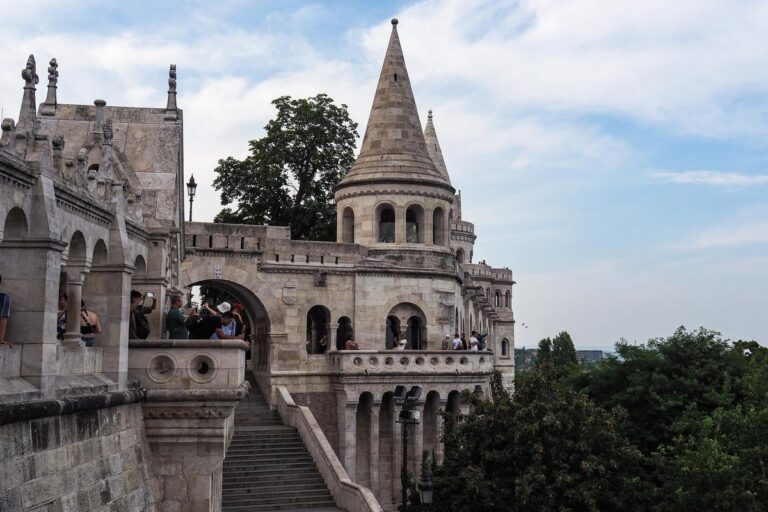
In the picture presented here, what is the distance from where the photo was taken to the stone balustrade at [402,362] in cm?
2844

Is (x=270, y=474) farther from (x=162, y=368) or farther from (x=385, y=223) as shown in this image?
(x=385, y=223)

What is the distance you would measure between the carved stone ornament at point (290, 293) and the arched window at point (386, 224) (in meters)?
3.89

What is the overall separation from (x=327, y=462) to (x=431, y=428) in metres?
8.75

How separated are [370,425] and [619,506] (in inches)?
348

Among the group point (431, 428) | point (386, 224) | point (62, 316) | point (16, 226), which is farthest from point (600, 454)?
point (16, 226)

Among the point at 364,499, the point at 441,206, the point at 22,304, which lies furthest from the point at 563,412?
the point at 22,304

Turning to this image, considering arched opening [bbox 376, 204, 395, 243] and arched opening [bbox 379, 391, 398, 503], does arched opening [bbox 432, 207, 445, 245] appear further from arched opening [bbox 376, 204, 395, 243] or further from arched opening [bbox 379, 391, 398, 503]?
arched opening [bbox 379, 391, 398, 503]

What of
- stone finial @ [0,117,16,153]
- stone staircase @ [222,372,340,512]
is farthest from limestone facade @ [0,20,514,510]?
stone staircase @ [222,372,340,512]

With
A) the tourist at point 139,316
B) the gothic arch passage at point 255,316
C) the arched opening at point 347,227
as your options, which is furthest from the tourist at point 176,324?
the arched opening at point 347,227

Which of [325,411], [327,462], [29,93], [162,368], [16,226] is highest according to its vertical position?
[29,93]

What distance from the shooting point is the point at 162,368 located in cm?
1243

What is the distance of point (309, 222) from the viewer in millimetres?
39156

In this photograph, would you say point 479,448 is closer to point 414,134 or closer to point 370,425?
point 370,425

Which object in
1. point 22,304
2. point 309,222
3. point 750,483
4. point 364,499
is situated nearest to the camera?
point 22,304
